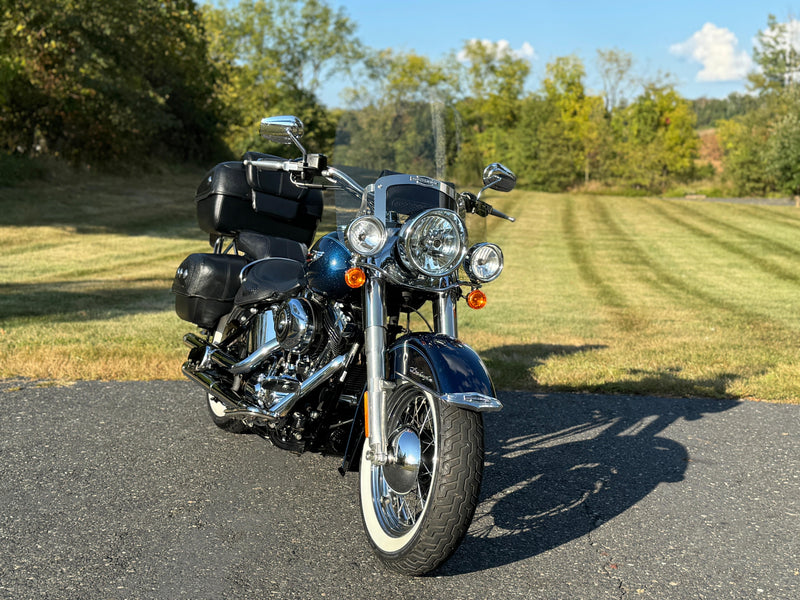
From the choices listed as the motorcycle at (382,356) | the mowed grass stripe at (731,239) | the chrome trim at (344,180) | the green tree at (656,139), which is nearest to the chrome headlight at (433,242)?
the motorcycle at (382,356)

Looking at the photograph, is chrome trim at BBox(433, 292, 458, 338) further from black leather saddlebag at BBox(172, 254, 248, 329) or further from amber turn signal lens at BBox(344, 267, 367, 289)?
black leather saddlebag at BBox(172, 254, 248, 329)

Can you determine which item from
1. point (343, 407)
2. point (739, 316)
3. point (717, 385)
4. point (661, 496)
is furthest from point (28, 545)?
point (739, 316)

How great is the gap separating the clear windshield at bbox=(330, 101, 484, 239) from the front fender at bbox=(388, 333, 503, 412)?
105cm

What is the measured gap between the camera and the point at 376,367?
344 centimetres

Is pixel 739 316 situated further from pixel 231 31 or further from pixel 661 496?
pixel 231 31

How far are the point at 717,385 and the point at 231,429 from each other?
13.0ft

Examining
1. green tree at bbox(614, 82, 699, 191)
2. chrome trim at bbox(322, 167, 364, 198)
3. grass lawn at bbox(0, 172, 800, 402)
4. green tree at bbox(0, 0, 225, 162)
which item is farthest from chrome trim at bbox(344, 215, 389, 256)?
green tree at bbox(614, 82, 699, 191)

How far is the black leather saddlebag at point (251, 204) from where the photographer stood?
5.25 m

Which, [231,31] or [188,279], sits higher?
[231,31]

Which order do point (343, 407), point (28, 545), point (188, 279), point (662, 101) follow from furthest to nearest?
1. point (662, 101)
2. point (188, 279)
3. point (343, 407)
4. point (28, 545)

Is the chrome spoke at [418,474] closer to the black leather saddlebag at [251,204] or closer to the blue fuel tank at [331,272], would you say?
the blue fuel tank at [331,272]

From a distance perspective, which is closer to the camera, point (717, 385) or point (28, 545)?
point (28, 545)

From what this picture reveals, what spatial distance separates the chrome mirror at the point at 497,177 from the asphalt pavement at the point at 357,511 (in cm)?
155

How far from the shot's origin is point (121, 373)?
267 inches
